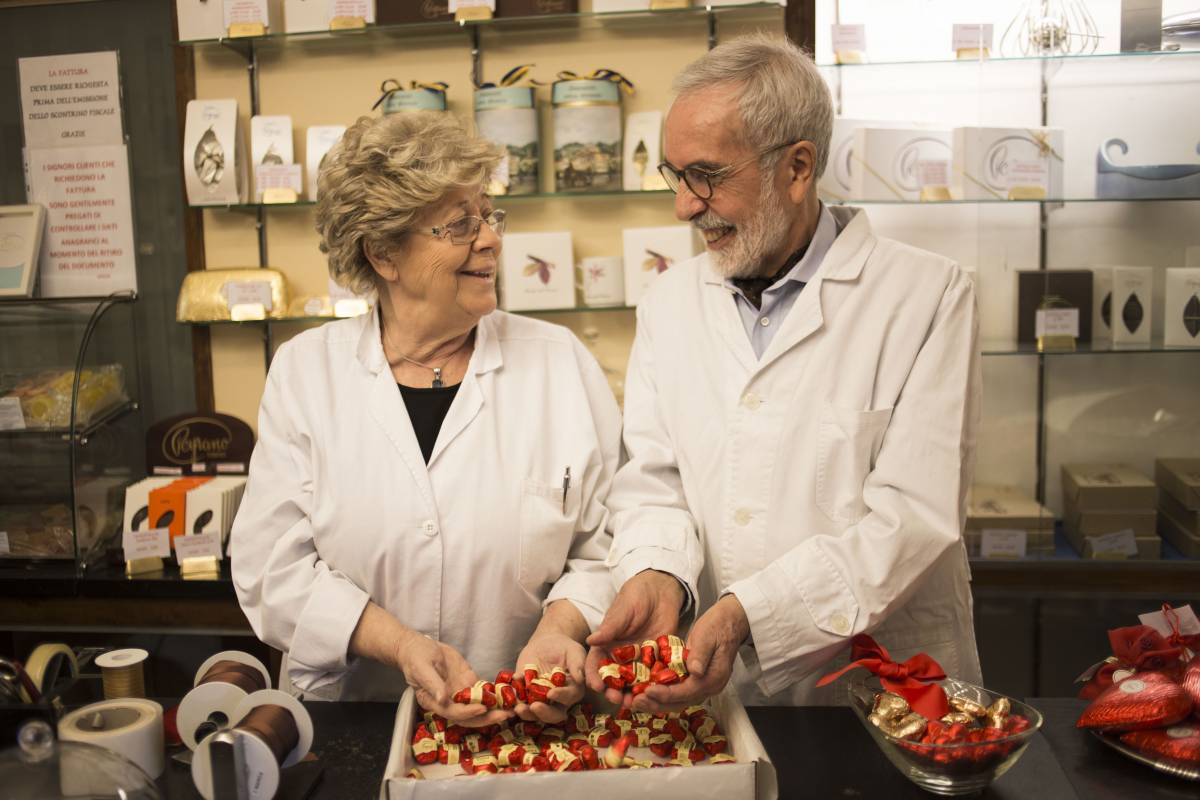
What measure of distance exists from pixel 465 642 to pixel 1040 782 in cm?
91

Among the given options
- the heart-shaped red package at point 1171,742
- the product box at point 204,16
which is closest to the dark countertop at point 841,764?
the heart-shaped red package at point 1171,742

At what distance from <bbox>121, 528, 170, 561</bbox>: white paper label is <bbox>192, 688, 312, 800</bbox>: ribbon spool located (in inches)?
66.6

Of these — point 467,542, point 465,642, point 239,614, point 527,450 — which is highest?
point 527,450

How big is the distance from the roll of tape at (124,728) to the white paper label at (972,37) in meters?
2.54

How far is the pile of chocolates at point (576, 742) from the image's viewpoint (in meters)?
1.27

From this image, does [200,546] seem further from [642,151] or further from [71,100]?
[642,151]

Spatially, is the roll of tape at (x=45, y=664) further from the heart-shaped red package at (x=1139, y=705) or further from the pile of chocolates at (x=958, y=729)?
the heart-shaped red package at (x=1139, y=705)

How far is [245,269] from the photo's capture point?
3111 millimetres

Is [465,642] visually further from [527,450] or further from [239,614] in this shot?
[239,614]

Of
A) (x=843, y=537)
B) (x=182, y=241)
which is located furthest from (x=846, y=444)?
(x=182, y=241)

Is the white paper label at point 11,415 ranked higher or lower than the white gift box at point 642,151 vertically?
lower

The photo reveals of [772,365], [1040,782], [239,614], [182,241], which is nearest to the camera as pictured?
[1040,782]

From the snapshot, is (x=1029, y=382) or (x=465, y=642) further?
(x=1029, y=382)

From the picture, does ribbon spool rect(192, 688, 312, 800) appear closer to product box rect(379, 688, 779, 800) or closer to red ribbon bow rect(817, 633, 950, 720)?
product box rect(379, 688, 779, 800)
